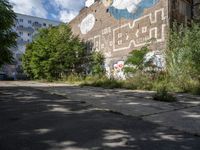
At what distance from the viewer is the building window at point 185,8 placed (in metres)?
19.5

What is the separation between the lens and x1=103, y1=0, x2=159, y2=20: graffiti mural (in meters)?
20.3

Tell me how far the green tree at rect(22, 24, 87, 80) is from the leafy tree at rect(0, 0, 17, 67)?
10817mm

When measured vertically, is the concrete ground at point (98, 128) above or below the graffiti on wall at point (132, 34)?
below

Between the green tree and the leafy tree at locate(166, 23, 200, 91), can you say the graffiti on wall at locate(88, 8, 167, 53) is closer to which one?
the green tree

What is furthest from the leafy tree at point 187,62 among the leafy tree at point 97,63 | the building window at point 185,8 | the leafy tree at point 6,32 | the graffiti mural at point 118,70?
the leafy tree at point 97,63

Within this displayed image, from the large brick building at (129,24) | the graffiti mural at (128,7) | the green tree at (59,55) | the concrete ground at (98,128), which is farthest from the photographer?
the green tree at (59,55)

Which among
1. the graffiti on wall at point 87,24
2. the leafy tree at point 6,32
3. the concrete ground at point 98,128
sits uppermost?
the graffiti on wall at point 87,24

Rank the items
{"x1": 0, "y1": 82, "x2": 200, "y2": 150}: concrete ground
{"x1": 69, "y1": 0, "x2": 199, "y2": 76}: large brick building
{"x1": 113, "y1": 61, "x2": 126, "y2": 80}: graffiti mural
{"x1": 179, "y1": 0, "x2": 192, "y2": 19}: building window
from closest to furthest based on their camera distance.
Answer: {"x1": 0, "y1": 82, "x2": 200, "y2": 150}: concrete ground
{"x1": 69, "y1": 0, "x2": 199, "y2": 76}: large brick building
{"x1": 179, "y1": 0, "x2": 192, "y2": 19}: building window
{"x1": 113, "y1": 61, "x2": 126, "y2": 80}: graffiti mural

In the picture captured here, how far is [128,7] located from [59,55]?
8696 millimetres

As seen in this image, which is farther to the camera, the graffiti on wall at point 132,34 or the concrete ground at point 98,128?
the graffiti on wall at point 132,34

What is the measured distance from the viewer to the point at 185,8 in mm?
19969

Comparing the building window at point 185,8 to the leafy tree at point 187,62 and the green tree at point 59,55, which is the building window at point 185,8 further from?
the green tree at point 59,55

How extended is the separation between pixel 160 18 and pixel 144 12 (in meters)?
1.90

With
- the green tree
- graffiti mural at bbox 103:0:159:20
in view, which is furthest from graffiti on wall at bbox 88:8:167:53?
the green tree
